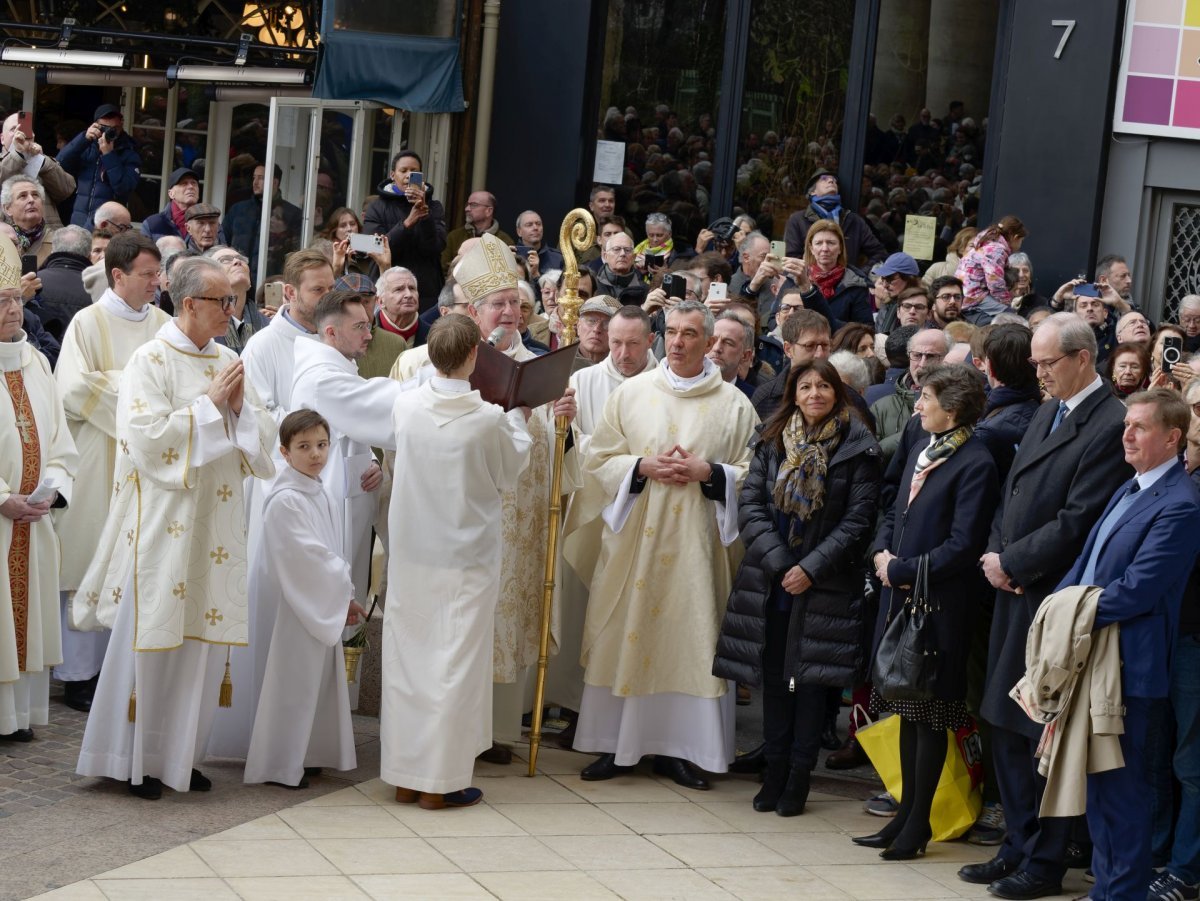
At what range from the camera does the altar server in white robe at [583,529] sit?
782 centimetres

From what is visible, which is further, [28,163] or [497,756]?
[28,163]

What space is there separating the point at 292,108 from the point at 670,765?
759 cm

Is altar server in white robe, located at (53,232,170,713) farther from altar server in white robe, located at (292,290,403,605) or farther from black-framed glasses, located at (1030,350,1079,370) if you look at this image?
black-framed glasses, located at (1030,350,1079,370)

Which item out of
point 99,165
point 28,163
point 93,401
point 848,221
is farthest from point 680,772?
point 99,165

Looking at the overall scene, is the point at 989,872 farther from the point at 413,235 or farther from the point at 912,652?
the point at 413,235

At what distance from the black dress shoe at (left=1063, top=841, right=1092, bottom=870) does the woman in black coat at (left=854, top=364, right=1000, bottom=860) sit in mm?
529

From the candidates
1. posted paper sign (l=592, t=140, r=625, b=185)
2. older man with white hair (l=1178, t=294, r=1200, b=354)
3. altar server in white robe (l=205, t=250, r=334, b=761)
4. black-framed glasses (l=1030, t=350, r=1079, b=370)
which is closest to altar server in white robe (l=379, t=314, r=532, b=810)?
altar server in white robe (l=205, t=250, r=334, b=761)

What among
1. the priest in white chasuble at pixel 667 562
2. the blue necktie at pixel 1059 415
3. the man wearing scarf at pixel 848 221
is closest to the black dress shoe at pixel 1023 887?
the priest in white chasuble at pixel 667 562

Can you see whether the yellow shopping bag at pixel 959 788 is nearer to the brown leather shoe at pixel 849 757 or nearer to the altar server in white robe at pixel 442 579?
the brown leather shoe at pixel 849 757

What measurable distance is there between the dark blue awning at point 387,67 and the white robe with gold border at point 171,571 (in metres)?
7.14

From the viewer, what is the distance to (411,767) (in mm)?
6715

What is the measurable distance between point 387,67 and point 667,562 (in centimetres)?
732

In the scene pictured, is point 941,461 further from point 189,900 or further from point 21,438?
point 21,438

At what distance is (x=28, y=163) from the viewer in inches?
477
